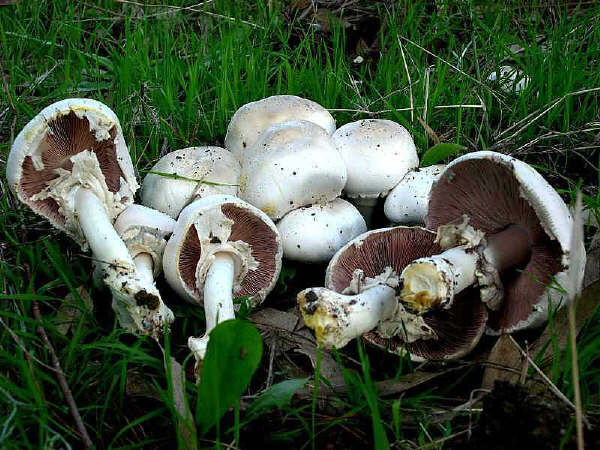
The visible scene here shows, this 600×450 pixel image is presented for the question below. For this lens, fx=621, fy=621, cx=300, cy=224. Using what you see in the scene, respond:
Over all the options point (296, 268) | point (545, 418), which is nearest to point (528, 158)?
point (296, 268)

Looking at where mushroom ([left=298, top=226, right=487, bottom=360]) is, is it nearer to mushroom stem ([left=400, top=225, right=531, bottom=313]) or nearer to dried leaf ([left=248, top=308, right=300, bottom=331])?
mushroom stem ([left=400, top=225, right=531, bottom=313])

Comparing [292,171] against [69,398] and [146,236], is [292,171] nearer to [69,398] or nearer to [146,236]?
[146,236]

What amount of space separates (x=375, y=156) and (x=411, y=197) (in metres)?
0.25

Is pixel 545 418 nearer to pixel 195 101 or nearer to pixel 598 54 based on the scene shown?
pixel 195 101

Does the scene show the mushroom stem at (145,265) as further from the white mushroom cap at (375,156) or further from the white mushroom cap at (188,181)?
the white mushroom cap at (375,156)

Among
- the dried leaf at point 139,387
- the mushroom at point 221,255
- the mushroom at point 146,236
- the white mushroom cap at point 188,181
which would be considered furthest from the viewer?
the white mushroom cap at point 188,181

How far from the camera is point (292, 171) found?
8.85ft

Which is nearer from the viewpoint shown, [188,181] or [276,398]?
[276,398]

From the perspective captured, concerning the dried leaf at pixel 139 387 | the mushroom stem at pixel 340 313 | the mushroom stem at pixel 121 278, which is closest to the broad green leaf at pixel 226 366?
the dried leaf at pixel 139 387

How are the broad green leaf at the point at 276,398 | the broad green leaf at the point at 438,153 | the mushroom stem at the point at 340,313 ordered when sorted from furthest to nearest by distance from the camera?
the broad green leaf at the point at 438,153, the mushroom stem at the point at 340,313, the broad green leaf at the point at 276,398

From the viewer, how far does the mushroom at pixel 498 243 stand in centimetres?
208

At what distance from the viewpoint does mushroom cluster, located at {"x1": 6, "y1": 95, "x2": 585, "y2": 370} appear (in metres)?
2.18

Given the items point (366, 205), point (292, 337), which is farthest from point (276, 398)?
point (366, 205)

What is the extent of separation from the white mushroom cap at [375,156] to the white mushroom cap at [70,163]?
100 cm
